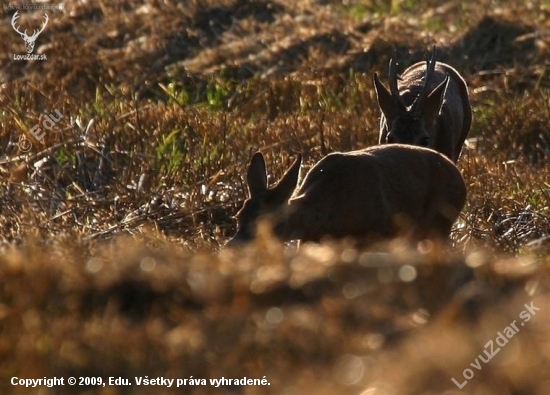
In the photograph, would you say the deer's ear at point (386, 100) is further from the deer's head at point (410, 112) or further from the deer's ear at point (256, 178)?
the deer's ear at point (256, 178)

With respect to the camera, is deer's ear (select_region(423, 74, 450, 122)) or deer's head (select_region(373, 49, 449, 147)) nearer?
deer's head (select_region(373, 49, 449, 147))

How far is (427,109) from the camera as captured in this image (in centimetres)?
1222

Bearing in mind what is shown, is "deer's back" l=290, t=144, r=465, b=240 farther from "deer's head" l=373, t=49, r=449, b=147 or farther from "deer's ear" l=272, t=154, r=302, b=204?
"deer's head" l=373, t=49, r=449, b=147

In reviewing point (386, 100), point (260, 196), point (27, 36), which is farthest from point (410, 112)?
point (27, 36)

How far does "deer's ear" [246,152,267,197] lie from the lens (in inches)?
351

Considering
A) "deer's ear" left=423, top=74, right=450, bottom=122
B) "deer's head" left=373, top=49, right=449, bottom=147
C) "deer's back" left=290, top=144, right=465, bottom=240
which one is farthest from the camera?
"deer's ear" left=423, top=74, right=450, bottom=122

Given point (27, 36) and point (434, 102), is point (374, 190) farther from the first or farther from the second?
point (27, 36)

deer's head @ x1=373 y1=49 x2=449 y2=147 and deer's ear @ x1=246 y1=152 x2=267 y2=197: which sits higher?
deer's ear @ x1=246 y1=152 x2=267 y2=197

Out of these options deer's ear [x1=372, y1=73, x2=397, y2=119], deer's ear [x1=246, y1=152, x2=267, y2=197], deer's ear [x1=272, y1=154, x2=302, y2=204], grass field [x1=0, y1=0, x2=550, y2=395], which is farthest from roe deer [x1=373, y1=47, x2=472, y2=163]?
deer's ear [x1=272, y1=154, x2=302, y2=204]

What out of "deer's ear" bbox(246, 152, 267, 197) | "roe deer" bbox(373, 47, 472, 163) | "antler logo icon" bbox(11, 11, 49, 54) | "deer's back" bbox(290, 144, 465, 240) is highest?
"deer's ear" bbox(246, 152, 267, 197)

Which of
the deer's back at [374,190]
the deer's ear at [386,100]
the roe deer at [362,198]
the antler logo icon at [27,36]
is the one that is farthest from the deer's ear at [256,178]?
the antler logo icon at [27,36]

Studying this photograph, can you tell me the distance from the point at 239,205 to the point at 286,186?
1.39 m

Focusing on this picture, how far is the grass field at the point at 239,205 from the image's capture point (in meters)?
5.26

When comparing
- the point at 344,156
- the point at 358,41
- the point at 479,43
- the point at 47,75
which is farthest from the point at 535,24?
the point at 344,156
